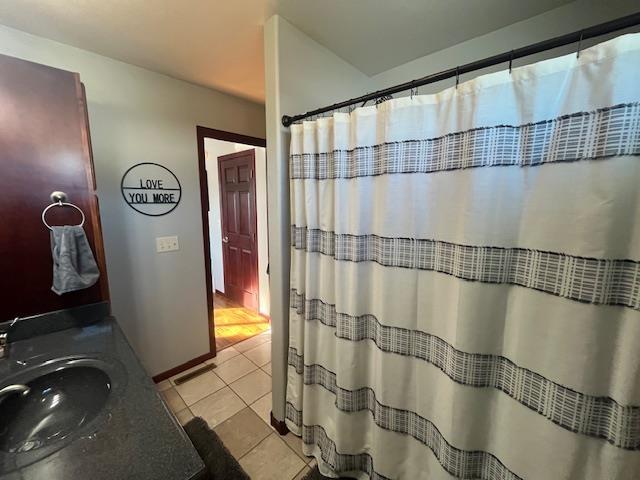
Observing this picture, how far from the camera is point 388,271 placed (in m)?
1.03

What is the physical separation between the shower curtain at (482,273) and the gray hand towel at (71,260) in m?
0.97

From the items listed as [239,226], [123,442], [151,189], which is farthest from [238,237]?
[123,442]

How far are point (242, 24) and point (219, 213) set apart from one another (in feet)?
8.51

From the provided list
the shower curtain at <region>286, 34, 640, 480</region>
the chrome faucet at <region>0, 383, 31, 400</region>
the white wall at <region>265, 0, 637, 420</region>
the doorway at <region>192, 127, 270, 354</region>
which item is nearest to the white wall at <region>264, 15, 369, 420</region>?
the white wall at <region>265, 0, 637, 420</region>

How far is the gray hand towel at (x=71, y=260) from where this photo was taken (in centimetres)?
106

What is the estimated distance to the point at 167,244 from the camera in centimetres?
194

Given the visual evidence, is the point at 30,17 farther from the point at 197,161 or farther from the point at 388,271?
the point at 388,271

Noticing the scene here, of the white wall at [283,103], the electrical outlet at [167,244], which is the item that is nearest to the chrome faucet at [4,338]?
the electrical outlet at [167,244]

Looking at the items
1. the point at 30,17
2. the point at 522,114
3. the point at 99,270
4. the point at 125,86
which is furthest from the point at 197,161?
the point at 522,114

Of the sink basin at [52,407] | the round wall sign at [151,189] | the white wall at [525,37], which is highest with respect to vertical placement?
the white wall at [525,37]

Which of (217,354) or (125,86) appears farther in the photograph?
(217,354)

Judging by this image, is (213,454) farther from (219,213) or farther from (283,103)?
(219,213)

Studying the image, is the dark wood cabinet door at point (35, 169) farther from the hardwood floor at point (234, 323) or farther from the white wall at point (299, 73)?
the hardwood floor at point (234, 323)

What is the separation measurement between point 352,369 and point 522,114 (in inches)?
45.9
